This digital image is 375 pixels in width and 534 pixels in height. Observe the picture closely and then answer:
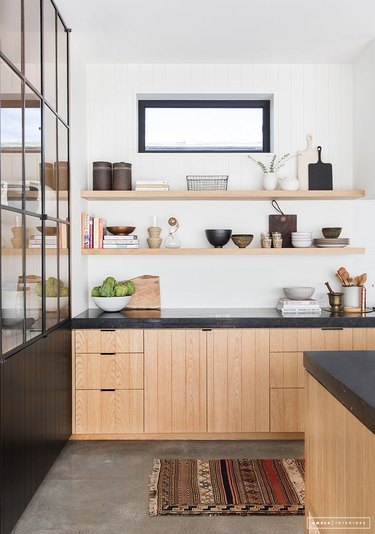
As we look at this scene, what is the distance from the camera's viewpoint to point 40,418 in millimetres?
3139

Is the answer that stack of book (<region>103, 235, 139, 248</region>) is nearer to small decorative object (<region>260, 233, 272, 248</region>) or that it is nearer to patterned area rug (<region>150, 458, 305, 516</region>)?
small decorative object (<region>260, 233, 272, 248</region>)

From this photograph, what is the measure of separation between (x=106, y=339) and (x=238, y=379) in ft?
3.15

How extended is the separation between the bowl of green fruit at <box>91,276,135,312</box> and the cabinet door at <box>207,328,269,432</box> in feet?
2.43

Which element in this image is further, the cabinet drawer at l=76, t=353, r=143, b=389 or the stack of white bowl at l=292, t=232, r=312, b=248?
the stack of white bowl at l=292, t=232, r=312, b=248

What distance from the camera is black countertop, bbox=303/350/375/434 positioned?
1.61 metres

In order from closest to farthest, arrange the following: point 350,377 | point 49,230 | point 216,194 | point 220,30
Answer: point 350,377
point 49,230
point 220,30
point 216,194

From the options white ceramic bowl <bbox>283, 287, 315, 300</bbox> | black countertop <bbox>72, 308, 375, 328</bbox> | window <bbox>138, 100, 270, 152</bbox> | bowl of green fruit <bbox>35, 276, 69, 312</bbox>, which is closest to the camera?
bowl of green fruit <bbox>35, 276, 69, 312</bbox>

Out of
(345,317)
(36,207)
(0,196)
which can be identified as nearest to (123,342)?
(36,207)

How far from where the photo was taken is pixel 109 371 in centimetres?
397

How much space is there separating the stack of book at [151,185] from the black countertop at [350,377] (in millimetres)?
2313

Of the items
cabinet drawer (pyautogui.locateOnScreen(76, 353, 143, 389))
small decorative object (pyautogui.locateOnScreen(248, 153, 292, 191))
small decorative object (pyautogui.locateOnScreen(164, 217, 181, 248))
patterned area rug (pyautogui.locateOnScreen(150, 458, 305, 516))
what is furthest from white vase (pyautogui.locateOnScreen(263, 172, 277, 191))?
patterned area rug (pyautogui.locateOnScreen(150, 458, 305, 516))

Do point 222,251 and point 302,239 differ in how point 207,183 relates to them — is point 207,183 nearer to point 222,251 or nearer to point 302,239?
point 222,251

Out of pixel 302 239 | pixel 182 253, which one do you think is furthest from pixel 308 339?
pixel 182 253

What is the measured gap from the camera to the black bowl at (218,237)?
4.37 metres
